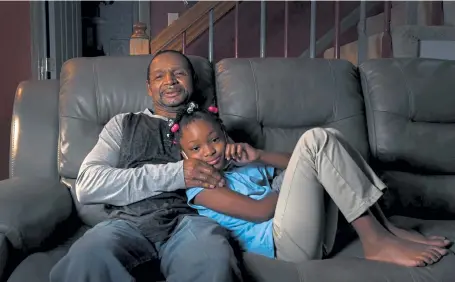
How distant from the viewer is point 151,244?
1.34 meters

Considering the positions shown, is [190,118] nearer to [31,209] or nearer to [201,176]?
[201,176]

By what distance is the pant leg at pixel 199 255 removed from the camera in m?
1.13

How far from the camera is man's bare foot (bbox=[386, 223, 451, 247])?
4.37 feet

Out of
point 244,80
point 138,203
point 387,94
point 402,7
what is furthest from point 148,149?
point 402,7

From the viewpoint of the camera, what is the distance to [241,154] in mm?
1479

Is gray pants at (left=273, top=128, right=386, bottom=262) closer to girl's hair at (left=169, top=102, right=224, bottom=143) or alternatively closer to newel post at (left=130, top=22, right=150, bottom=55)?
girl's hair at (left=169, top=102, right=224, bottom=143)

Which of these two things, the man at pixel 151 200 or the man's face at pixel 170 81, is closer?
the man at pixel 151 200

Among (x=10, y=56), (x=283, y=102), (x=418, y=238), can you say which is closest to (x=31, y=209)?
(x=283, y=102)

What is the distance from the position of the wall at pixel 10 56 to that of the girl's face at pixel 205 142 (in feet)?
4.75

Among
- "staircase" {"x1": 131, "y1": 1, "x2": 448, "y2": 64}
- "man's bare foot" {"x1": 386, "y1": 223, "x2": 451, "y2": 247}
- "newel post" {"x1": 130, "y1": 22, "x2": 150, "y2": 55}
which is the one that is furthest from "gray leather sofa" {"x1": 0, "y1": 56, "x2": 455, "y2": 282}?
"staircase" {"x1": 131, "y1": 1, "x2": 448, "y2": 64}

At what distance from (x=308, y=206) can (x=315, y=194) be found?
0.04 meters

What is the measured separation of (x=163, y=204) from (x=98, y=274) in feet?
1.22

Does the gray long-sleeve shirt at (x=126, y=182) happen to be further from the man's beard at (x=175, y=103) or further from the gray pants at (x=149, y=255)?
the man's beard at (x=175, y=103)

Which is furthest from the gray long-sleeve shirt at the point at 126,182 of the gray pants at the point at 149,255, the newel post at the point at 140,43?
Result: the newel post at the point at 140,43
